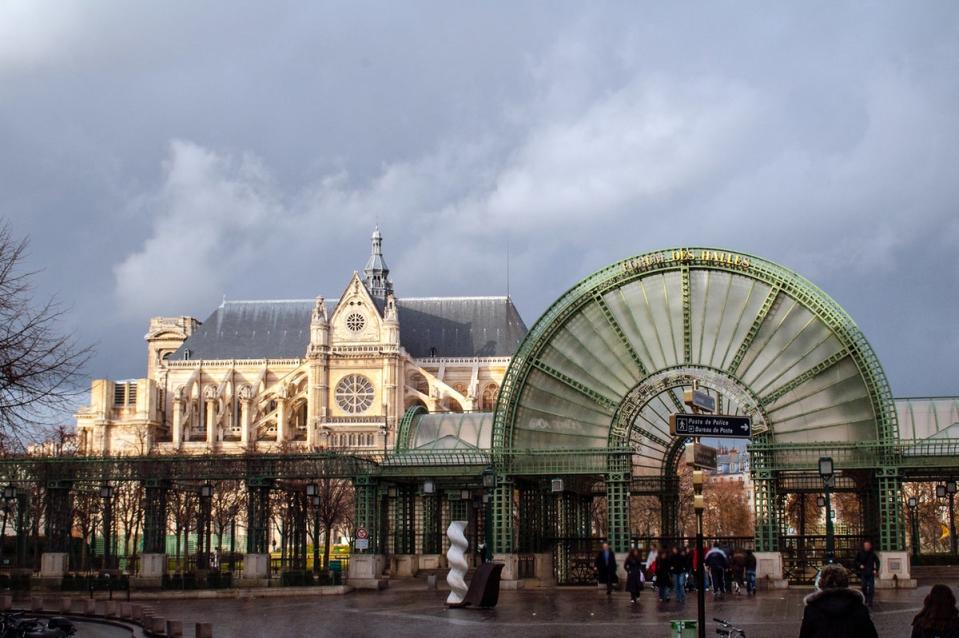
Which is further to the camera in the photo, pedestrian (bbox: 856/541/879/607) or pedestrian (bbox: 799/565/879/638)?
pedestrian (bbox: 856/541/879/607)

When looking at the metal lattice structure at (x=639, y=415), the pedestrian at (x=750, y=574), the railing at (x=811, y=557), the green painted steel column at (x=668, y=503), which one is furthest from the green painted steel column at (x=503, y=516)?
the railing at (x=811, y=557)

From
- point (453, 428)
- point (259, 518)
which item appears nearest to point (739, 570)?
point (453, 428)

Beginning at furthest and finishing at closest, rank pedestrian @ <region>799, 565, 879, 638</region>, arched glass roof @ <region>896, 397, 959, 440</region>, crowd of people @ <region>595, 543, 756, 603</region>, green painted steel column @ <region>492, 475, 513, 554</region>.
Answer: arched glass roof @ <region>896, 397, 959, 440</region>, green painted steel column @ <region>492, 475, 513, 554</region>, crowd of people @ <region>595, 543, 756, 603</region>, pedestrian @ <region>799, 565, 879, 638</region>

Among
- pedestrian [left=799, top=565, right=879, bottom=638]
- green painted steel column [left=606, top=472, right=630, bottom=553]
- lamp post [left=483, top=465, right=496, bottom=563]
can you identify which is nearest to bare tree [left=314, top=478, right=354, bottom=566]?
lamp post [left=483, top=465, right=496, bottom=563]

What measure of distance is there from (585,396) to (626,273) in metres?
4.59

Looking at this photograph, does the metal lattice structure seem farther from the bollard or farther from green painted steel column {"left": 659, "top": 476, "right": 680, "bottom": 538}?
the bollard

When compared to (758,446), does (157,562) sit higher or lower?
lower

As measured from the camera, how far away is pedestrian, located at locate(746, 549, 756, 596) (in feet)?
126

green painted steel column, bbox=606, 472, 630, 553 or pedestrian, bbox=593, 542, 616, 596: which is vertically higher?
green painted steel column, bbox=606, 472, 630, 553

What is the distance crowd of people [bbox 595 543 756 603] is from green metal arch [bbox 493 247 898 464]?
6362 millimetres

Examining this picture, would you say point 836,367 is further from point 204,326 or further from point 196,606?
point 204,326

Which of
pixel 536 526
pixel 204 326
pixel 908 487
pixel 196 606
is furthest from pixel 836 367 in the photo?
pixel 204 326

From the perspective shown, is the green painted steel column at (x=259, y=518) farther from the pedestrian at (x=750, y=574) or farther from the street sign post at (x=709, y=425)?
the street sign post at (x=709, y=425)

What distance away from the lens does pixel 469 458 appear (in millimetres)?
47031
